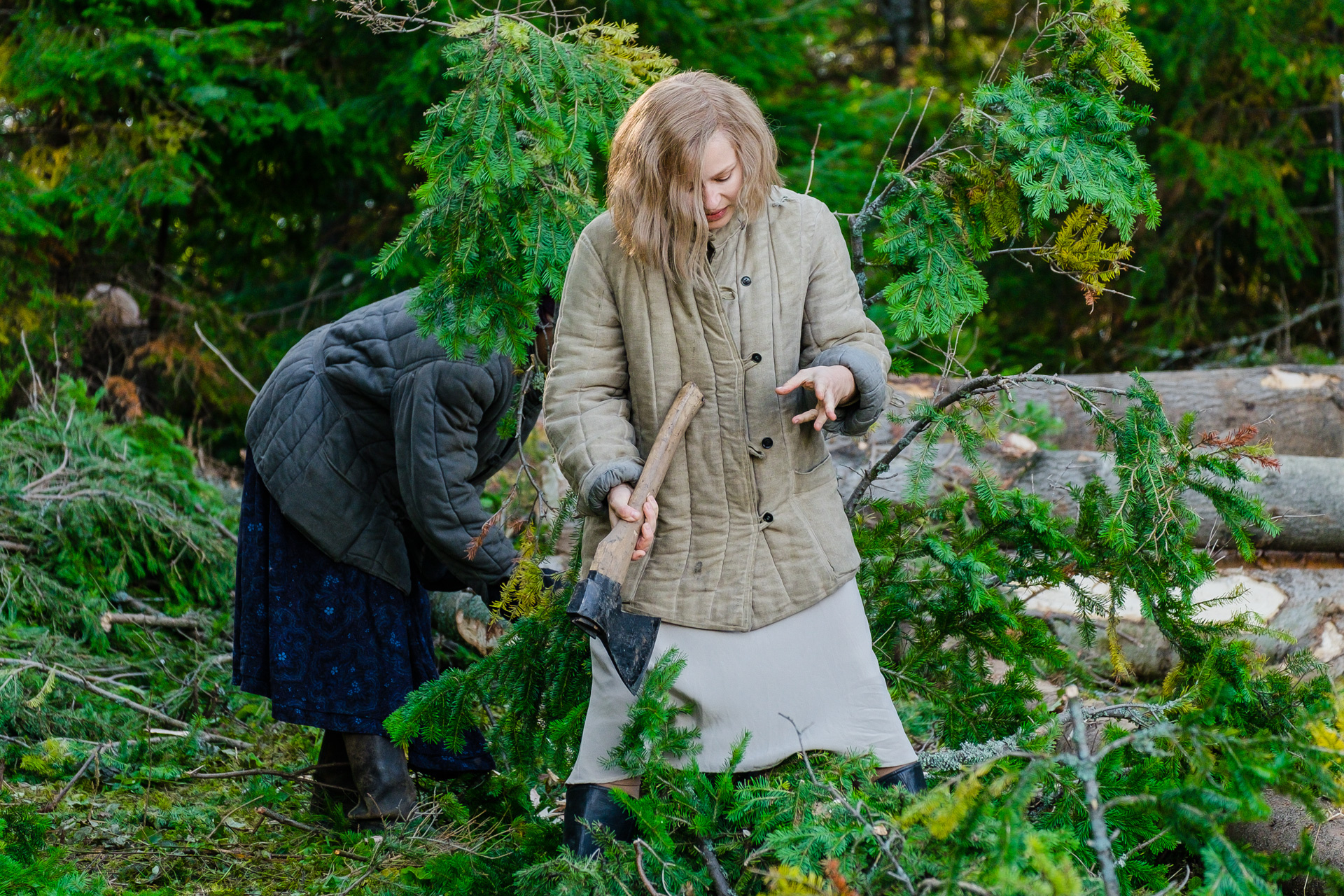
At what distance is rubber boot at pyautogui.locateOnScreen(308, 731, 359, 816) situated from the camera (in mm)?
3705

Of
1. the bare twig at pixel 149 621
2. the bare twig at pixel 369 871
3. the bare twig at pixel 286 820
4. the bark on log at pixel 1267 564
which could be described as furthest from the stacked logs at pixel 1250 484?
the bare twig at pixel 149 621

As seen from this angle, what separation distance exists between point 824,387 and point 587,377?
51cm

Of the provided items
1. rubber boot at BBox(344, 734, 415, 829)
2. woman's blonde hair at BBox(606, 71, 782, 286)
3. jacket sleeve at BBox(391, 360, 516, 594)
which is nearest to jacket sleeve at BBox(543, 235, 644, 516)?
woman's blonde hair at BBox(606, 71, 782, 286)

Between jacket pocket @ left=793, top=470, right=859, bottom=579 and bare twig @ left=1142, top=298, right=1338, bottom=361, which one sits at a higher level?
jacket pocket @ left=793, top=470, right=859, bottom=579

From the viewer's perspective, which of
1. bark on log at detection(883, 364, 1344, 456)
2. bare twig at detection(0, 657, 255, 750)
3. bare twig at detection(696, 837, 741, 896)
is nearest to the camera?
bare twig at detection(696, 837, 741, 896)

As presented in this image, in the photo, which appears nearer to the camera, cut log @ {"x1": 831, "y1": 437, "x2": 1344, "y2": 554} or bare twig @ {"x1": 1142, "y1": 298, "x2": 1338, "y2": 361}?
cut log @ {"x1": 831, "y1": 437, "x2": 1344, "y2": 554}

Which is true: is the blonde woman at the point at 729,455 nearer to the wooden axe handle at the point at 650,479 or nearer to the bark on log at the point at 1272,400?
the wooden axe handle at the point at 650,479

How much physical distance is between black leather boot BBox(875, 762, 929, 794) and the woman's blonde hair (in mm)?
1092

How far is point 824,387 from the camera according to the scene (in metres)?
2.16

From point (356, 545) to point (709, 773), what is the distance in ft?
5.03

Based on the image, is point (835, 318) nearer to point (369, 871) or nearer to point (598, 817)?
point (598, 817)

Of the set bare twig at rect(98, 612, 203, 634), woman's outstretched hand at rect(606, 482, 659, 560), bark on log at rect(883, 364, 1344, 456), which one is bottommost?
bare twig at rect(98, 612, 203, 634)

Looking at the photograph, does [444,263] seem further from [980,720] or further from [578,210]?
[980,720]

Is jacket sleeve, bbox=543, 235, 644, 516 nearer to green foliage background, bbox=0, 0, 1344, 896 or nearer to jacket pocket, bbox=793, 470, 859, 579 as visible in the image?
jacket pocket, bbox=793, 470, 859, 579
